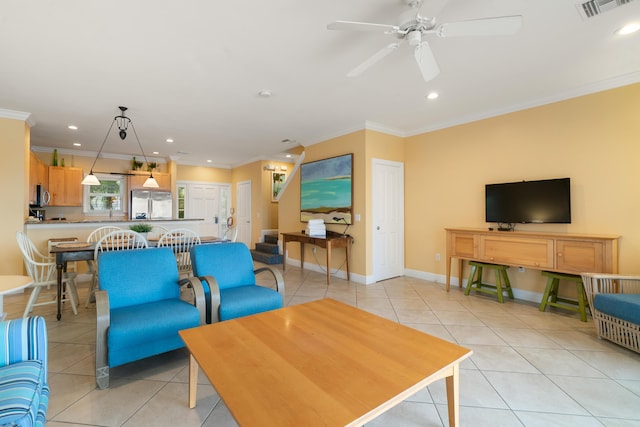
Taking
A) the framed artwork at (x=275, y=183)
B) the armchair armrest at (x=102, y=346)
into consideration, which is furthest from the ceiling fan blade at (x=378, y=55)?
the framed artwork at (x=275, y=183)

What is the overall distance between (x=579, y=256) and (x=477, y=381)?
2.07 metres

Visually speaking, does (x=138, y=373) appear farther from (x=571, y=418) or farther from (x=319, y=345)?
(x=571, y=418)

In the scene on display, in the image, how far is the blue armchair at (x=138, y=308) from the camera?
1.95 meters

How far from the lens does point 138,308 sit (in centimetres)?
228

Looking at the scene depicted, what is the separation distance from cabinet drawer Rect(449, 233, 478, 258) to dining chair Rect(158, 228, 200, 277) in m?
3.58

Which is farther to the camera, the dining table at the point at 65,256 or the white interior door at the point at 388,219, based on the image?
the white interior door at the point at 388,219

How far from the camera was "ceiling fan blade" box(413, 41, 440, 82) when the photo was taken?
208 centimetres

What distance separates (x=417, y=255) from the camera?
5074 mm

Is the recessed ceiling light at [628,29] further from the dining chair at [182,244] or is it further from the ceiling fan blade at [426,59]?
the dining chair at [182,244]

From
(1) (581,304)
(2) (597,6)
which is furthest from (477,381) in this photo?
(2) (597,6)

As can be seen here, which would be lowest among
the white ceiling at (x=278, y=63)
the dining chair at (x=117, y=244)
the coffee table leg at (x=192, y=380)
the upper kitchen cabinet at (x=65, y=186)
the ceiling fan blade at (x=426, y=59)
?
the coffee table leg at (x=192, y=380)

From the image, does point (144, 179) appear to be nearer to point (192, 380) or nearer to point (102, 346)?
point (102, 346)

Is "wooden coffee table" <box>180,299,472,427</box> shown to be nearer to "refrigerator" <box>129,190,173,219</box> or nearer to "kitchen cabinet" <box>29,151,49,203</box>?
"kitchen cabinet" <box>29,151,49,203</box>

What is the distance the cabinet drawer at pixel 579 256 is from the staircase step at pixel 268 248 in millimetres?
5037
